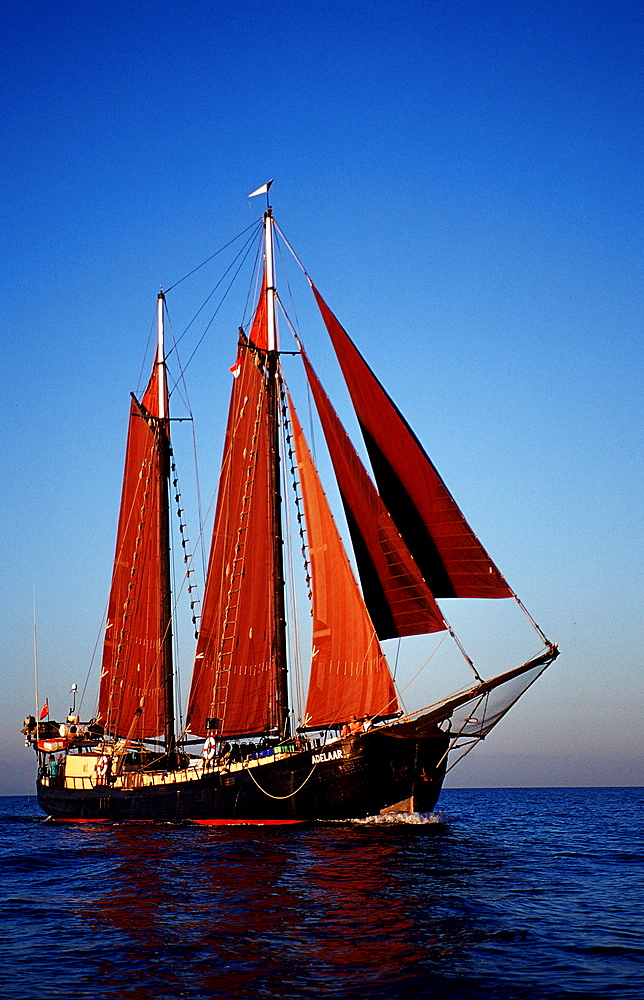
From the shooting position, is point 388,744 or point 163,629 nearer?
point 388,744

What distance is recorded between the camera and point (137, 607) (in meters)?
55.1

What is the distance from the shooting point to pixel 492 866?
29.2 metres

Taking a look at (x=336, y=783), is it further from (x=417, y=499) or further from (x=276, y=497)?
(x=276, y=497)

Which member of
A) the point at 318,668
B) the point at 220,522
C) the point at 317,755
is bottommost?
the point at 317,755

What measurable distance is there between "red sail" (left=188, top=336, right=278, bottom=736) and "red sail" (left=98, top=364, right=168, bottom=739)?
23.8 ft

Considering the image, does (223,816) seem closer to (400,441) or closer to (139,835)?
(139,835)

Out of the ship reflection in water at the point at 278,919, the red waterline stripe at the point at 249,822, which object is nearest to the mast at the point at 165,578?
the red waterline stripe at the point at 249,822

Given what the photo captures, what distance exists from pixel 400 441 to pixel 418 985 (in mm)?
25624

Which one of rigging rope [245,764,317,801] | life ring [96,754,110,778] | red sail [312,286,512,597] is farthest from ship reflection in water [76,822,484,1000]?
life ring [96,754,110,778]

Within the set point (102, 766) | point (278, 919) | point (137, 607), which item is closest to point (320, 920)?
point (278, 919)

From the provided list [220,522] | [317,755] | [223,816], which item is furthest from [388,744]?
[220,522]

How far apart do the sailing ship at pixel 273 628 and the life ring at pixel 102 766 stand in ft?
0.53

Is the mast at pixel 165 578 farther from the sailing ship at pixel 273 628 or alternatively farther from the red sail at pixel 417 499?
the red sail at pixel 417 499

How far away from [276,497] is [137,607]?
14383 millimetres
